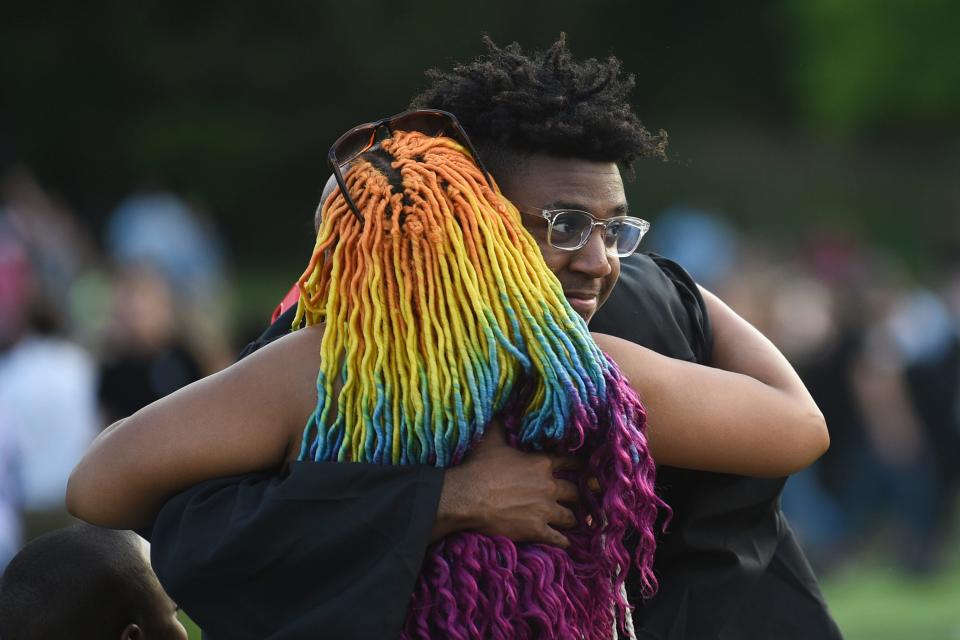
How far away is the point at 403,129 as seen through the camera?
2627 mm

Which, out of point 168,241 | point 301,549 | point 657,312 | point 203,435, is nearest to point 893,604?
point 657,312

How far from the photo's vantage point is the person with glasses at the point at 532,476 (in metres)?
2.44

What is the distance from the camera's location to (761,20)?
3111 cm

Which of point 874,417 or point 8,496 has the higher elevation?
point 8,496

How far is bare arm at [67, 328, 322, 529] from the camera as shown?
2439mm

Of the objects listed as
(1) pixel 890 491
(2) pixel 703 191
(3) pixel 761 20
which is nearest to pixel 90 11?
(2) pixel 703 191

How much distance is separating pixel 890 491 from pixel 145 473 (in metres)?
9.90

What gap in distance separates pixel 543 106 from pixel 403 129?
0.83 feet

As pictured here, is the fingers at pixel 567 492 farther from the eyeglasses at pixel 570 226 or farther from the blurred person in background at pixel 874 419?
the blurred person in background at pixel 874 419

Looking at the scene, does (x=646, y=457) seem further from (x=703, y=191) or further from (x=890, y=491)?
(x=703, y=191)

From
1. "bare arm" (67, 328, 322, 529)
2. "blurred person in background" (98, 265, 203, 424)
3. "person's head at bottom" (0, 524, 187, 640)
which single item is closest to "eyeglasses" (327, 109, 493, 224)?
"bare arm" (67, 328, 322, 529)

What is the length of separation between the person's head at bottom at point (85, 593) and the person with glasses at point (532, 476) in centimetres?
50

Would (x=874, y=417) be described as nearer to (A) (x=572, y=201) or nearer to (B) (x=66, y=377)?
(B) (x=66, y=377)

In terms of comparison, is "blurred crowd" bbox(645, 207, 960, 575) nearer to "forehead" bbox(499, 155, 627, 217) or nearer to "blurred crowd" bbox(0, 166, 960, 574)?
"blurred crowd" bbox(0, 166, 960, 574)
